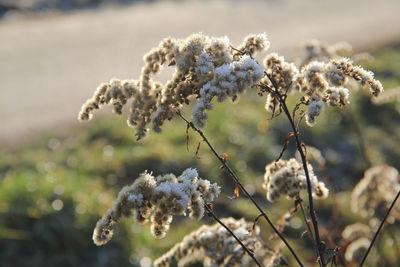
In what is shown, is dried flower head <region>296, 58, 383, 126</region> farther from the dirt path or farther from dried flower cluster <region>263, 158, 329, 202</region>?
the dirt path

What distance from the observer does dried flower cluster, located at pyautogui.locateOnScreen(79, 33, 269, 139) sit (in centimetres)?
225

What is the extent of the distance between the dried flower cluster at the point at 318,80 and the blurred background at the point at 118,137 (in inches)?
23.3

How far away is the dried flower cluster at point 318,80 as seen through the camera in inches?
93.9

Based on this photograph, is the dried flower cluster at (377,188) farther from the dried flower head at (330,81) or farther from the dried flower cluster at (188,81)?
the dried flower cluster at (188,81)

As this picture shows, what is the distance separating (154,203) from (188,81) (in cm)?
61

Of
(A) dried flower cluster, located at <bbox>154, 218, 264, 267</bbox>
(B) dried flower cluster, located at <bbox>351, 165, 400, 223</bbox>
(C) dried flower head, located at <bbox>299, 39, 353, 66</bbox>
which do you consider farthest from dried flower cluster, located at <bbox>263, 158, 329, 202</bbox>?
(C) dried flower head, located at <bbox>299, 39, 353, 66</bbox>

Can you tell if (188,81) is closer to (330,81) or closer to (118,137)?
(330,81)

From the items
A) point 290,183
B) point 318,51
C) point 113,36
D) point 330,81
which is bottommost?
point 290,183

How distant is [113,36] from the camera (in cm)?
1612

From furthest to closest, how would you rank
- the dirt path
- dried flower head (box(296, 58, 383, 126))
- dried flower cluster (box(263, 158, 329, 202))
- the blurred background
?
1. the dirt path
2. the blurred background
3. dried flower cluster (box(263, 158, 329, 202))
4. dried flower head (box(296, 58, 383, 126))

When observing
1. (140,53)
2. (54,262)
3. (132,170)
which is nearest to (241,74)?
(54,262)

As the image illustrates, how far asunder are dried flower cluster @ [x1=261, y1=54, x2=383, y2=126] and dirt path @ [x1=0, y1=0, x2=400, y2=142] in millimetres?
7729

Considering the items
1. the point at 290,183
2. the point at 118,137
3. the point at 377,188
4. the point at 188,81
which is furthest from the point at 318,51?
the point at 118,137

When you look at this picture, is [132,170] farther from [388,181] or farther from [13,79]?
[13,79]
